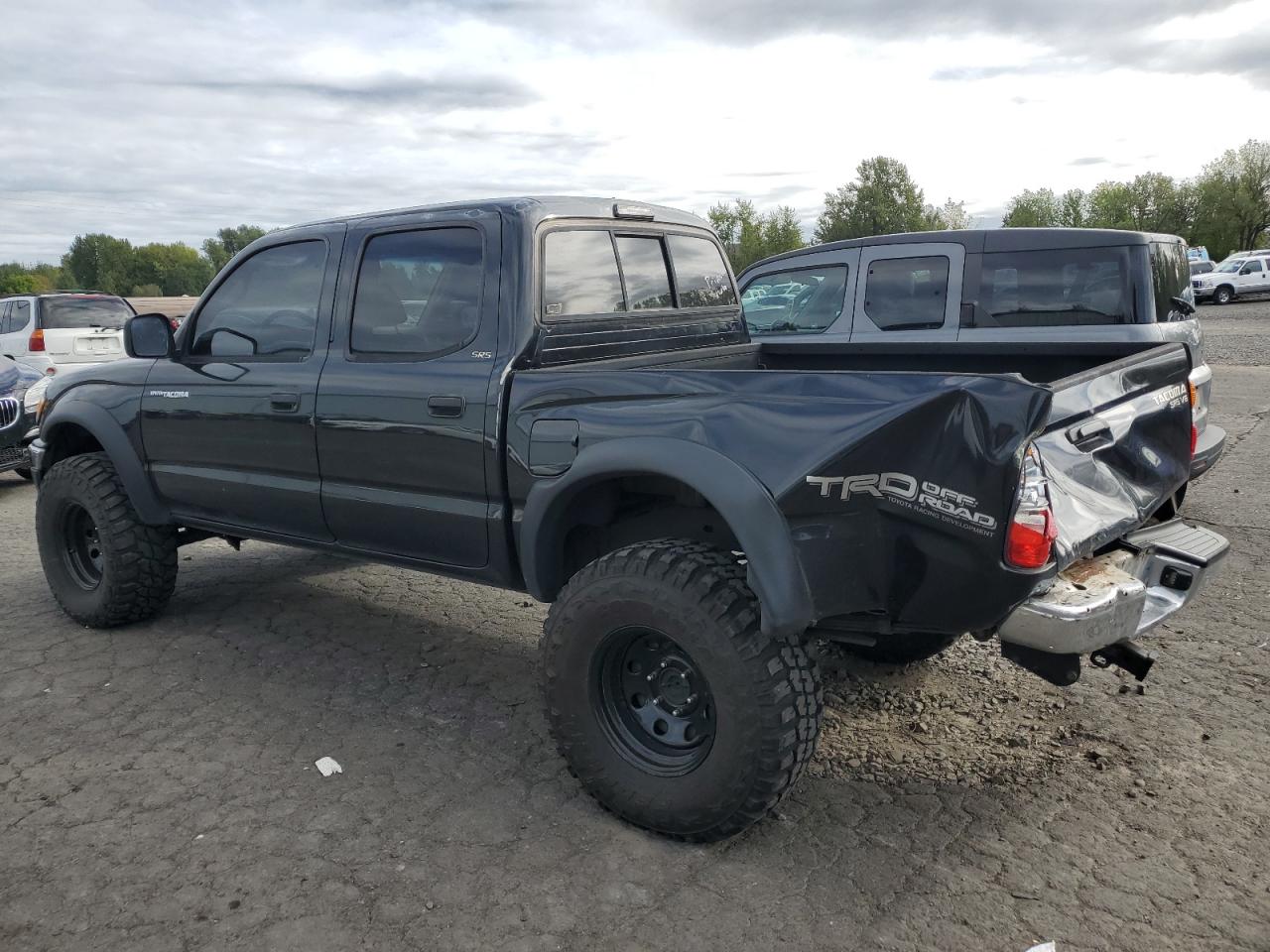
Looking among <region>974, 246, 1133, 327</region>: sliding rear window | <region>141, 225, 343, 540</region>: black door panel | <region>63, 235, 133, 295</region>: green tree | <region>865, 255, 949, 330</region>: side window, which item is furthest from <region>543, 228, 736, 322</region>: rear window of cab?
<region>63, 235, 133, 295</region>: green tree

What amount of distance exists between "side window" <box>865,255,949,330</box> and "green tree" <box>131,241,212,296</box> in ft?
354

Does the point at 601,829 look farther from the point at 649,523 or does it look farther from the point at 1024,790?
the point at 1024,790

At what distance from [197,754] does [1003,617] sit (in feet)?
9.26

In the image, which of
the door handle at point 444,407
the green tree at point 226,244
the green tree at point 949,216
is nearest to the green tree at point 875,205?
the green tree at point 949,216

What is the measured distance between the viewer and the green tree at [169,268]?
110738mm

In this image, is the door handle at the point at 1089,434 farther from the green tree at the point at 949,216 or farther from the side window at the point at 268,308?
the green tree at the point at 949,216

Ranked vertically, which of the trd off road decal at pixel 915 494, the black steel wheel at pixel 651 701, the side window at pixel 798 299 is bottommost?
the black steel wheel at pixel 651 701

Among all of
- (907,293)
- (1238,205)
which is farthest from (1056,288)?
(1238,205)

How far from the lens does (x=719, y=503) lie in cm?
272

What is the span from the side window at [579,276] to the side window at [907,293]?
373 cm

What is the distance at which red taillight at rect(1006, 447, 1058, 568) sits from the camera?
8.20 ft

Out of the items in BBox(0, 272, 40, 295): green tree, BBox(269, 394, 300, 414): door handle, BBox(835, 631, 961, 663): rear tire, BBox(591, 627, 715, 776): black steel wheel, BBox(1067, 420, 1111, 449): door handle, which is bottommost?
BBox(835, 631, 961, 663): rear tire

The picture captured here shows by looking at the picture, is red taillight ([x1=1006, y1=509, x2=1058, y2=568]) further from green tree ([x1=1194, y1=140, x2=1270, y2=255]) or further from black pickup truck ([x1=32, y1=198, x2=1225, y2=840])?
green tree ([x1=1194, y1=140, x2=1270, y2=255])

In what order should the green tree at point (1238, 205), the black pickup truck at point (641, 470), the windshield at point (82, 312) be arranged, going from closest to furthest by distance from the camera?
the black pickup truck at point (641, 470)
the windshield at point (82, 312)
the green tree at point (1238, 205)
